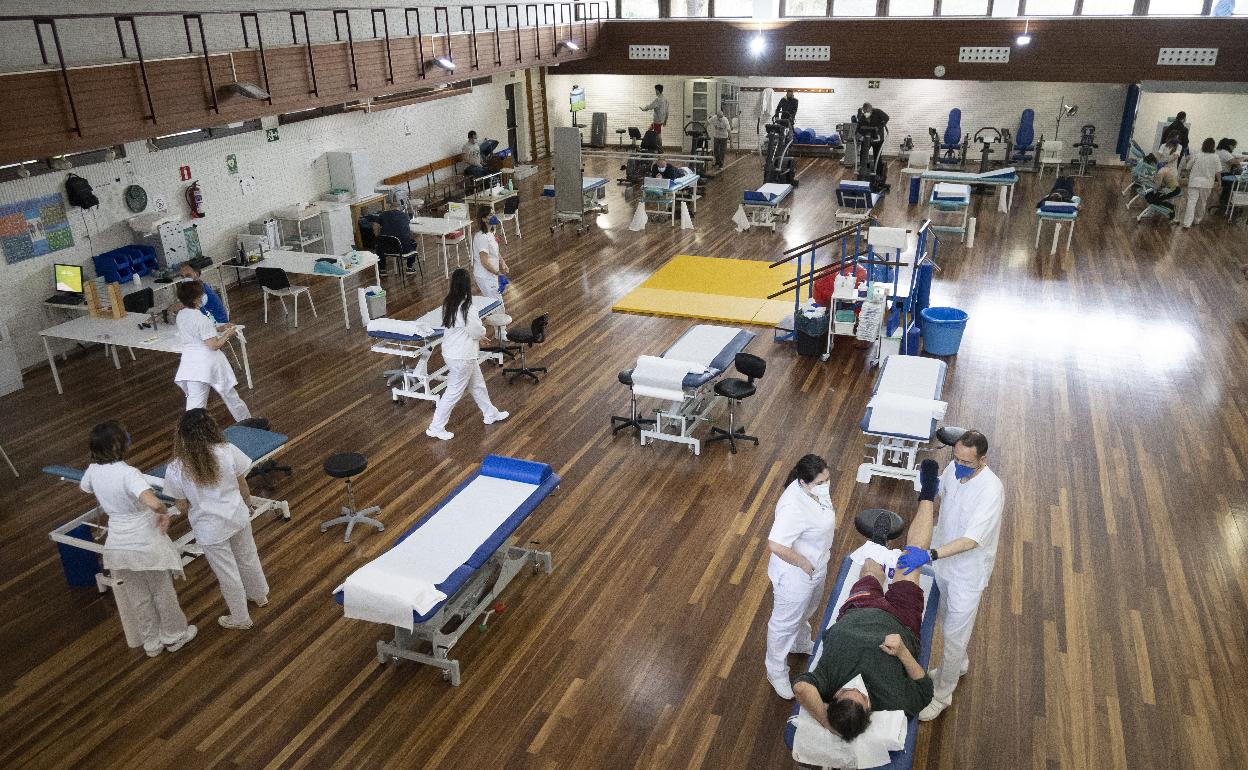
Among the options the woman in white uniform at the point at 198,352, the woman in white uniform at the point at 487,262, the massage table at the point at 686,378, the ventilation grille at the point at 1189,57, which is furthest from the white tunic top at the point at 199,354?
the ventilation grille at the point at 1189,57

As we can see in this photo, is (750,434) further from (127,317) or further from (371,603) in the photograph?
(127,317)

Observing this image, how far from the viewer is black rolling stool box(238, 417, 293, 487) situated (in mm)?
6953

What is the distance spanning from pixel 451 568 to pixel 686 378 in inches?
116

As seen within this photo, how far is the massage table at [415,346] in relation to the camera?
326 inches

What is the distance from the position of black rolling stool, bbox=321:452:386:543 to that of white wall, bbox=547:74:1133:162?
16364 millimetres

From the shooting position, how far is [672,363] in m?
7.39

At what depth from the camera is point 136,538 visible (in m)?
4.87

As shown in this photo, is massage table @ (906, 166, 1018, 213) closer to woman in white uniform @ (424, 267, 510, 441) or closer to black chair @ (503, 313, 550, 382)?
black chair @ (503, 313, 550, 382)

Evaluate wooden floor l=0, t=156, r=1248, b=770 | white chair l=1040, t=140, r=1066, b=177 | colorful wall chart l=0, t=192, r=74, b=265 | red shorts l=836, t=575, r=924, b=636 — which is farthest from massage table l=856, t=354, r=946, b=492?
white chair l=1040, t=140, r=1066, b=177

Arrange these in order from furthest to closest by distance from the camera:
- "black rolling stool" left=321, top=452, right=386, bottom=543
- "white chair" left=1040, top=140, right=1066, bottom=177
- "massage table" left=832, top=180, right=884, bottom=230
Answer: "white chair" left=1040, top=140, right=1066, bottom=177 → "massage table" left=832, top=180, right=884, bottom=230 → "black rolling stool" left=321, top=452, right=386, bottom=543

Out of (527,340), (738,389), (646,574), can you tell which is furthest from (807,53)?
(646,574)

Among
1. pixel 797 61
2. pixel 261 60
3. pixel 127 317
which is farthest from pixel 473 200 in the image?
pixel 797 61

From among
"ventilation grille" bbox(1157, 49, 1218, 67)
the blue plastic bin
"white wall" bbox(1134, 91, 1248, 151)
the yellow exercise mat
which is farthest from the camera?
"white wall" bbox(1134, 91, 1248, 151)

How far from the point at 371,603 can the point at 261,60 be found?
6978 millimetres
